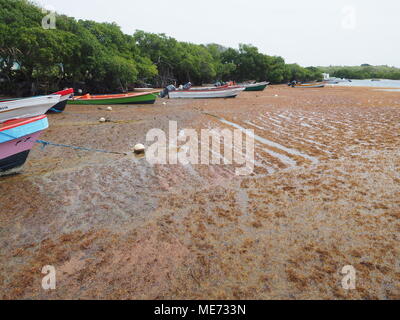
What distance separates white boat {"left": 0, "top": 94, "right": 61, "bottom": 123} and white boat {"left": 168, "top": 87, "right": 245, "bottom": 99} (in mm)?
14954

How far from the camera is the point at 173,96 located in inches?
1072

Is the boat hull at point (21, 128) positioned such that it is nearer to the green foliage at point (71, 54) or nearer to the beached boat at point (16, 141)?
the beached boat at point (16, 141)

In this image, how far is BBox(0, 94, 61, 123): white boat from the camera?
10.6 metres

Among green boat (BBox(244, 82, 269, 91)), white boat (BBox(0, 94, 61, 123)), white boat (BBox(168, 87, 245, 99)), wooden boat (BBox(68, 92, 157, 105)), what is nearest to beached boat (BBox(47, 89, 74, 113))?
white boat (BBox(0, 94, 61, 123))

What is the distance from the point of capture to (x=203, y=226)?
4480mm

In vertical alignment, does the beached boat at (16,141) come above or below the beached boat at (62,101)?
below

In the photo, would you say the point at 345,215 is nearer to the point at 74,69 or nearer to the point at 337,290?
the point at 337,290

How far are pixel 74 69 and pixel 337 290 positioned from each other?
95.2 feet

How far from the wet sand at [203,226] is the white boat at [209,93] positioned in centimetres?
1826

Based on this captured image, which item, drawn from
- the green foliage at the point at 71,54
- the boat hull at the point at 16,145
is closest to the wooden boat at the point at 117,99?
the green foliage at the point at 71,54

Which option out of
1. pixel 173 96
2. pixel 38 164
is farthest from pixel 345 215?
pixel 173 96

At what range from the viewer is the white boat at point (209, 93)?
2552 centimetres

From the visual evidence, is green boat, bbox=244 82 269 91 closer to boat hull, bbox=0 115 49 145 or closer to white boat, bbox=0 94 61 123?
white boat, bbox=0 94 61 123
